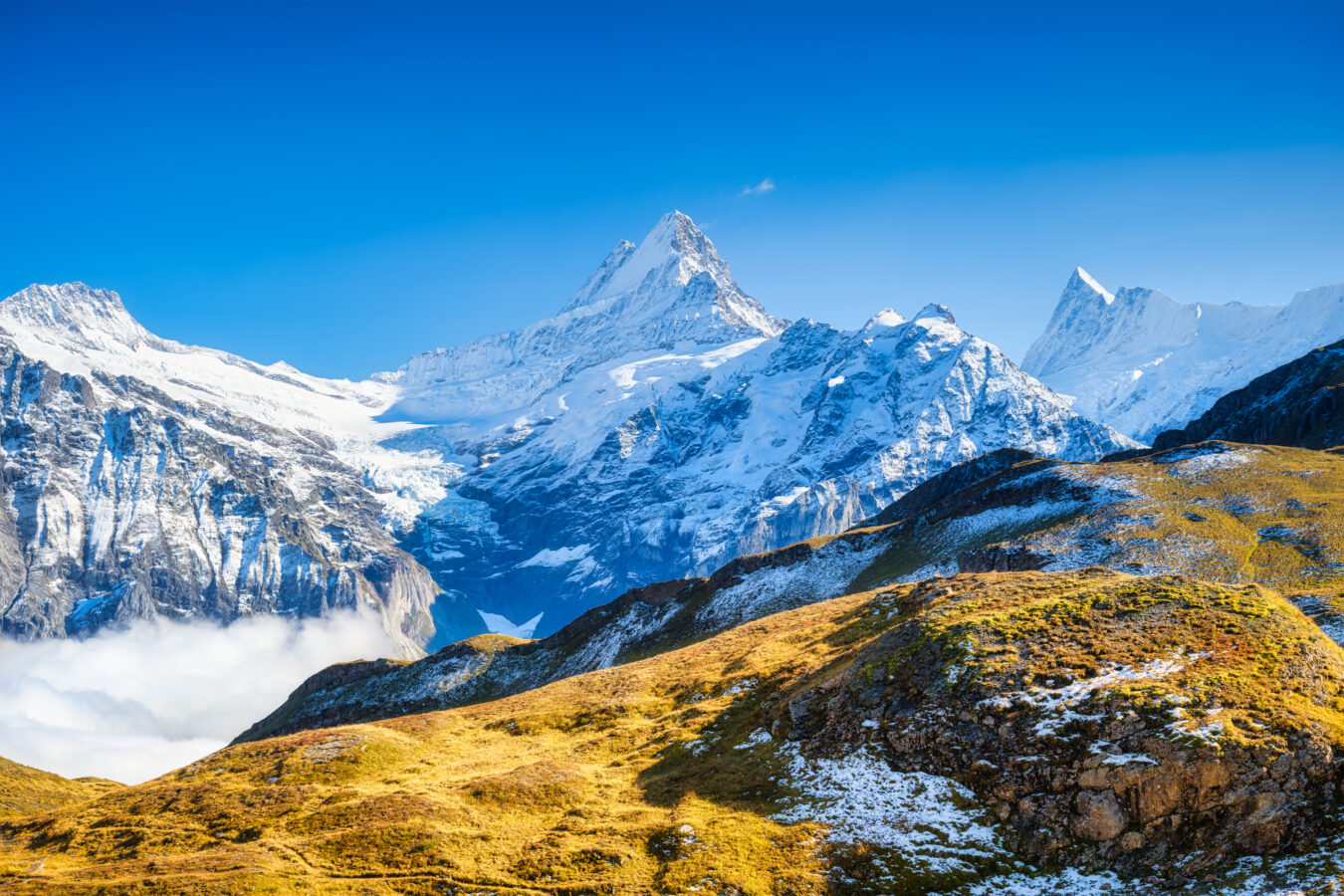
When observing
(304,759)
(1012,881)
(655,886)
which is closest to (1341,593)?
(1012,881)

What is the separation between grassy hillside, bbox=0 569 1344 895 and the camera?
115 feet

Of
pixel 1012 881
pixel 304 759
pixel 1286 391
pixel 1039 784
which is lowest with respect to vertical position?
pixel 1012 881

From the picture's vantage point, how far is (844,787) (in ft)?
138

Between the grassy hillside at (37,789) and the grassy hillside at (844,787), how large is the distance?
247ft

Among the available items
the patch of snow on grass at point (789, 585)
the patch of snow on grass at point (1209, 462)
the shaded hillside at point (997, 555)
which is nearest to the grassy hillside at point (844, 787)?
the shaded hillside at point (997, 555)

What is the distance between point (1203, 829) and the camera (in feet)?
110

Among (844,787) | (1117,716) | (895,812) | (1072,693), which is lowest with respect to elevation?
(895,812)

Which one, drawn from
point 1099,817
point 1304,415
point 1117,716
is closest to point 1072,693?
point 1117,716

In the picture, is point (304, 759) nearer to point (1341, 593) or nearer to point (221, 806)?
point (221, 806)

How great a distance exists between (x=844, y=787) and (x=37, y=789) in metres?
138

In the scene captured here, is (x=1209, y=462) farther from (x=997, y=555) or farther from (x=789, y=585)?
(x=789, y=585)

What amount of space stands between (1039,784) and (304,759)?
50354 mm

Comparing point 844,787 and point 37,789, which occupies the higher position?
point 37,789

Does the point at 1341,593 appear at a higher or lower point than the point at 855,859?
higher
